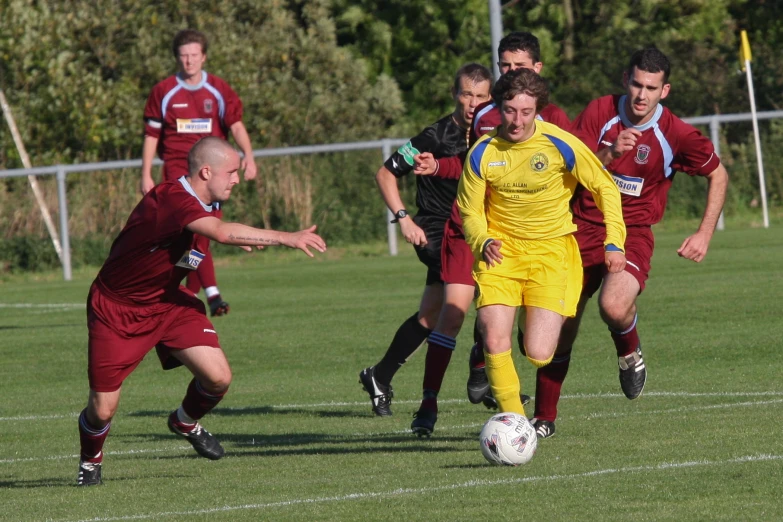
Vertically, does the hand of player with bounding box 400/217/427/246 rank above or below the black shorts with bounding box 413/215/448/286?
above

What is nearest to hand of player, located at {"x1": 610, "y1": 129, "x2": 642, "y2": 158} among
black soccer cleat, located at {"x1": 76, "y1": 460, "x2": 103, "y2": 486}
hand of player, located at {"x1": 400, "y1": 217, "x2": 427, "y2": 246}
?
hand of player, located at {"x1": 400, "y1": 217, "x2": 427, "y2": 246}

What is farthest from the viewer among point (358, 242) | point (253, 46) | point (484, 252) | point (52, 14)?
point (253, 46)

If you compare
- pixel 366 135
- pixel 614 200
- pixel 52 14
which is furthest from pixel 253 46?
pixel 614 200

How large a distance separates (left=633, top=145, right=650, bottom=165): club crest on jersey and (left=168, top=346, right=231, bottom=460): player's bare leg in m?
2.52

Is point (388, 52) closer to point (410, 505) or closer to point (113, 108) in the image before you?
point (113, 108)

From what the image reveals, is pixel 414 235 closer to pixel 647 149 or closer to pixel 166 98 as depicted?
pixel 647 149

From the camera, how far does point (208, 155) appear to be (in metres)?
7.19

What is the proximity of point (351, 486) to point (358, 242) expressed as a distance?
17048 millimetres

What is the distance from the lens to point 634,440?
24.8 feet

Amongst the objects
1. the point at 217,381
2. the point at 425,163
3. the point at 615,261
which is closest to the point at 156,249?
the point at 217,381

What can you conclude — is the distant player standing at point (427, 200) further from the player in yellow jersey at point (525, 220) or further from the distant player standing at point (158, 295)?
the distant player standing at point (158, 295)

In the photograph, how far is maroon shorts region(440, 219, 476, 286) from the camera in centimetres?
865

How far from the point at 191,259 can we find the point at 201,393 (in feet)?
2.66

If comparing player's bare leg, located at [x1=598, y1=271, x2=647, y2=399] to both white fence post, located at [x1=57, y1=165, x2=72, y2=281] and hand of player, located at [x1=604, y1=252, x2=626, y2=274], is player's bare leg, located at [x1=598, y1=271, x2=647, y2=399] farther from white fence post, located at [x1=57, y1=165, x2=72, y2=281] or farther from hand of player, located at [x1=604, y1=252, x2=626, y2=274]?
white fence post, located at [x1=57, y1=165, x2=72, y2=281]
